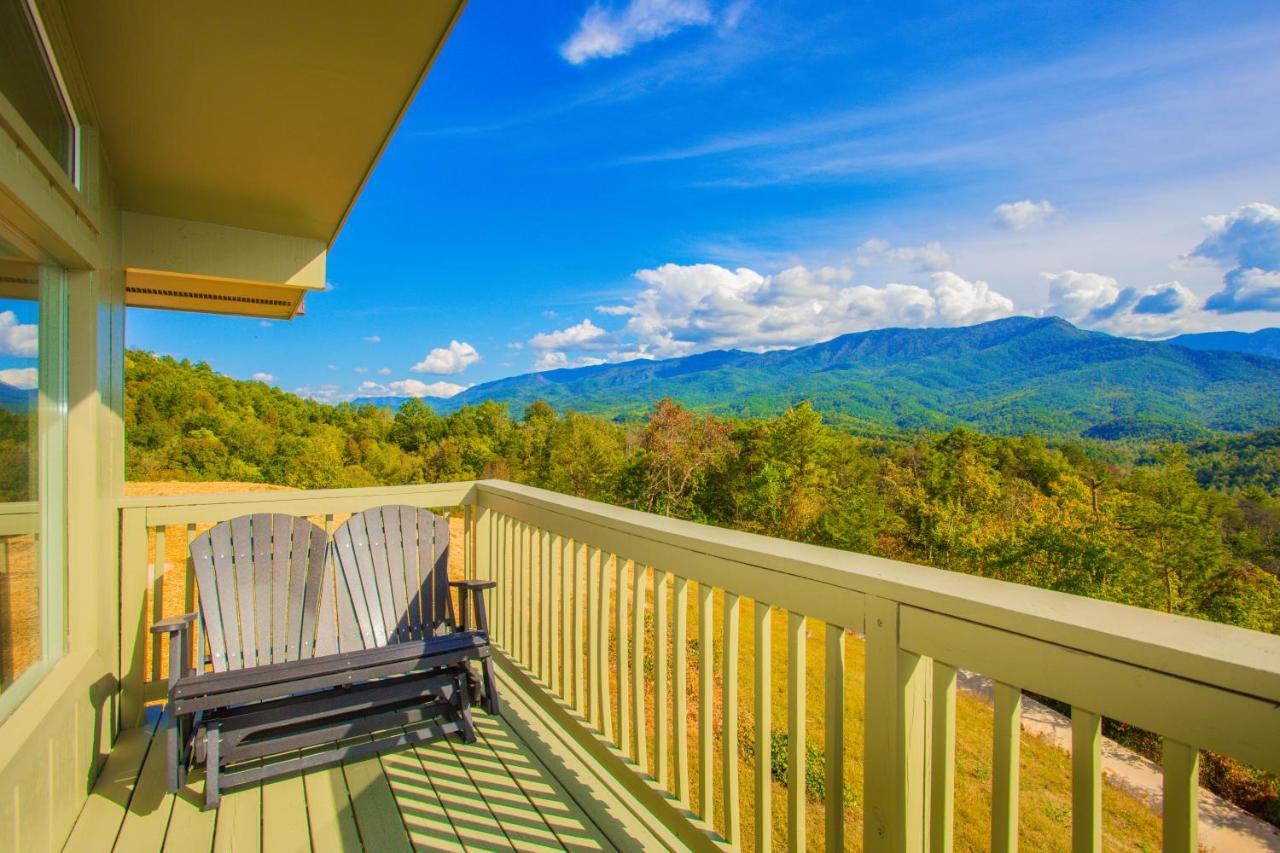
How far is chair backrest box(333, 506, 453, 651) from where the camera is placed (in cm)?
296

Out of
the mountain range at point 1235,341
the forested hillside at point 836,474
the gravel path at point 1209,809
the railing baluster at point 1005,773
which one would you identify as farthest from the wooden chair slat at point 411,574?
the mountain range at point 1235,341

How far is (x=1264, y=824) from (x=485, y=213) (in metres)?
68.2

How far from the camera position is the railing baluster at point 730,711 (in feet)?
5.67

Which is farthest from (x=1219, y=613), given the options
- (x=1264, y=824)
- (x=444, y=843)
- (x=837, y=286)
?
(x=837, y=286)

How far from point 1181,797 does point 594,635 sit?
1867mm

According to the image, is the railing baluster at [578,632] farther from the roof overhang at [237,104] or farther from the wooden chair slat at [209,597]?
the roof overhang at [237,104]

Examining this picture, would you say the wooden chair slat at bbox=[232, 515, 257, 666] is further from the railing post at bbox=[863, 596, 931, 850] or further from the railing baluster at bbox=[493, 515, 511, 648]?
the railing post at bbox=[863, 596, 931, 850]

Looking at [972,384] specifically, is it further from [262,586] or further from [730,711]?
[730,711]

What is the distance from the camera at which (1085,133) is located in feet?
225

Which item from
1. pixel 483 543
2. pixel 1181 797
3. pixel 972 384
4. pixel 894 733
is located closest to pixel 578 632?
pixel 483 543

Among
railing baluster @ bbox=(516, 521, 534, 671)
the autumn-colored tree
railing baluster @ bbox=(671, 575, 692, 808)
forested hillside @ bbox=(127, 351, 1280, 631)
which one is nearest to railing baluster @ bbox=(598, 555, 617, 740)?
railing baluster @ bbox=(671, 575, 692, 808)

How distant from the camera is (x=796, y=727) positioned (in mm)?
1533

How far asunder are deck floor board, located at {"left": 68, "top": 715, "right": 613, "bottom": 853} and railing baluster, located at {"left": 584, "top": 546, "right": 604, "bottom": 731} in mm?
273

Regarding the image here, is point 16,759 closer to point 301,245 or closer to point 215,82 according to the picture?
point 215,82
